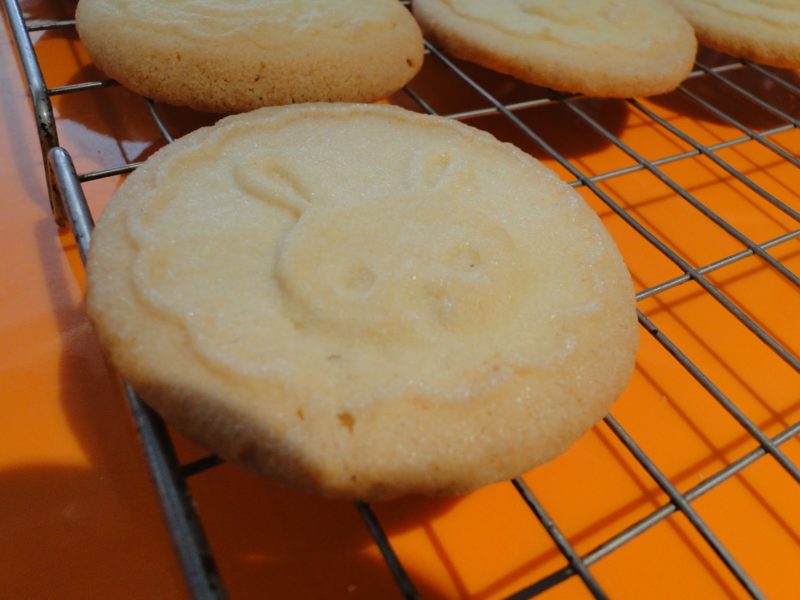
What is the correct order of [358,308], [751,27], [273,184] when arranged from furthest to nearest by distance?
[751,27] < [273,184] < [358,308]

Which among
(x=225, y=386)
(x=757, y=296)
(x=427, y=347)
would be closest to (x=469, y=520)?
(x=427, y=347)

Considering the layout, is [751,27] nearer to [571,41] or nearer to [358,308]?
[571,41]

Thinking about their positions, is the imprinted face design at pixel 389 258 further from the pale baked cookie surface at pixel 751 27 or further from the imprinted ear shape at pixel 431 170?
the pale baked cookie surface at pixel 751 27

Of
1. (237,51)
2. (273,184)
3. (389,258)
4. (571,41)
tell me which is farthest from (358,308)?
(571,41)

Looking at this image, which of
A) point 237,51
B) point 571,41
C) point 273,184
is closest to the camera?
point 273,184

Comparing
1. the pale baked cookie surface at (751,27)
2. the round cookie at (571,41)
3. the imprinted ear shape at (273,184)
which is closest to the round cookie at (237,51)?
the round cookie at (571,41)
